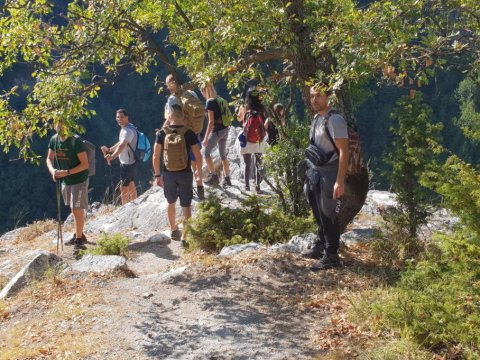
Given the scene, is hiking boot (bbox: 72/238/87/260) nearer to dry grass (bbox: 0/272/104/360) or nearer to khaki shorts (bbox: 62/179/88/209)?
khaki shorts (bbox: 62/179/88/209)

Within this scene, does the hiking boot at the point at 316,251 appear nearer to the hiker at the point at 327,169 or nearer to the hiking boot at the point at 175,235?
the hiker at the point at 327,169

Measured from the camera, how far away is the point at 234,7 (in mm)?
4941

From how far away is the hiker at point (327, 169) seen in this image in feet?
14.9

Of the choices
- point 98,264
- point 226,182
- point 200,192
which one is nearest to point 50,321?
point 98,264

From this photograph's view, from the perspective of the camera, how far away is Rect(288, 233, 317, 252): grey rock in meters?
5.48

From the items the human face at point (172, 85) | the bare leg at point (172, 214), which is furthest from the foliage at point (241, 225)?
the human face at point (172, 85)

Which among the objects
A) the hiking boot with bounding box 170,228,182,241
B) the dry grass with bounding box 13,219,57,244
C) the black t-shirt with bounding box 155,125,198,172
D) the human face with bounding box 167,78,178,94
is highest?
the human face with bounding box 167,78,178,94

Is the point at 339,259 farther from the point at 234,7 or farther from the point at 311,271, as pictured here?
the point at 234,7

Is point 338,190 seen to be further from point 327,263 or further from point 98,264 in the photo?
point 98,264

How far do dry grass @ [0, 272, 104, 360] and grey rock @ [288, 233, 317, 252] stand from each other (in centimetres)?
204

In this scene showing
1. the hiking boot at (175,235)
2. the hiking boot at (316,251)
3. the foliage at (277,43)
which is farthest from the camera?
the hiking boot at (175,235)

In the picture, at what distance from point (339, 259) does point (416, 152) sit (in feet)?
3.96

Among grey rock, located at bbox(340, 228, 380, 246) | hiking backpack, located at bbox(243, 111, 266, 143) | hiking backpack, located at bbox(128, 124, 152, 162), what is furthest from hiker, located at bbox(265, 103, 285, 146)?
hiking backpack, located at bbox(128, 124, 152, 162)

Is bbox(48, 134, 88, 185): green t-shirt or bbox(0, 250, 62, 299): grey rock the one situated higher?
bbox(48, 134, 88, 185): green t-shirt
